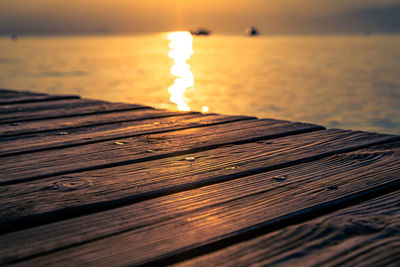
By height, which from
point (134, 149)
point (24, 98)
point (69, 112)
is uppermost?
point (24, 98)

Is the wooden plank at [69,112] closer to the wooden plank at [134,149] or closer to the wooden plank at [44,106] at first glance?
the wooden plank at [44,106]

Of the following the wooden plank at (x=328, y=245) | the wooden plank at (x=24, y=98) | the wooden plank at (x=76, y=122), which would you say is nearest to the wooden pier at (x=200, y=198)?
the wooden plank at (x=328, y=245)

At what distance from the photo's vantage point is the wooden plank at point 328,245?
105 cm

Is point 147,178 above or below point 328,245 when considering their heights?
above

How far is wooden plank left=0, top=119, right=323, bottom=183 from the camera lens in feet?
6.10

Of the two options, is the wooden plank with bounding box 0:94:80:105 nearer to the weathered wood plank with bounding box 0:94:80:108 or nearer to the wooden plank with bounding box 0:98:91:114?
the weathered wood plank with bounding box 0:94:80:108

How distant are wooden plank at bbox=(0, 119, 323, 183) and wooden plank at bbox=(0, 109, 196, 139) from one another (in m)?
0.43

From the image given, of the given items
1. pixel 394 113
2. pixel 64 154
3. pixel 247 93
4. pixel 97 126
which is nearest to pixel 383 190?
pixel 64 154

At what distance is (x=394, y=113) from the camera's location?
59.6ft

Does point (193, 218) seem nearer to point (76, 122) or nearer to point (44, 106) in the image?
point (76, 122)

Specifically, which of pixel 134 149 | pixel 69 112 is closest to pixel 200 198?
pixel 134 149

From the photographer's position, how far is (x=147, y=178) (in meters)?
1.70

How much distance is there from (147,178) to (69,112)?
1977mm

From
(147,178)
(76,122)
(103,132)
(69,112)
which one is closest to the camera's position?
(147,178)
